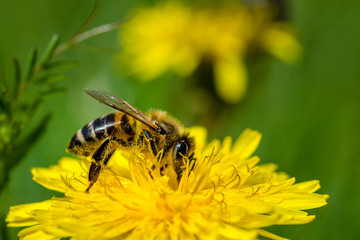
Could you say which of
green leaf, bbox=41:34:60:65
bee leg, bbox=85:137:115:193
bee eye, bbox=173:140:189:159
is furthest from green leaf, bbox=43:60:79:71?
bee eye, bbox=173:140:189:159

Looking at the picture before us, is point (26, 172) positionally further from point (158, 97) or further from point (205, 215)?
point (205, 215)

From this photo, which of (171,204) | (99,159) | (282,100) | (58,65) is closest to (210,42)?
(282,100)

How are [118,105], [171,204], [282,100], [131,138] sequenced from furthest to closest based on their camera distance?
[282,100], [131,138], [118,105], [171,204]

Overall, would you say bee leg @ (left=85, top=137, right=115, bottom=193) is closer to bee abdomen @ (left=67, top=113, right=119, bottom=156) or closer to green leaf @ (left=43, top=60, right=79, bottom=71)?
bee abdomen @ (left=67, top=113, right=119, bottom=156)

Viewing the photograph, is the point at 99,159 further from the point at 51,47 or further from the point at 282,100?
the point at 282,100

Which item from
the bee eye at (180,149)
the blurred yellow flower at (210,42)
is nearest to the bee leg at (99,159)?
the bee eye at (180,149)

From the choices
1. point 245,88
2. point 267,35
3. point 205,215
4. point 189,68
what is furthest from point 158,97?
point 205,215
